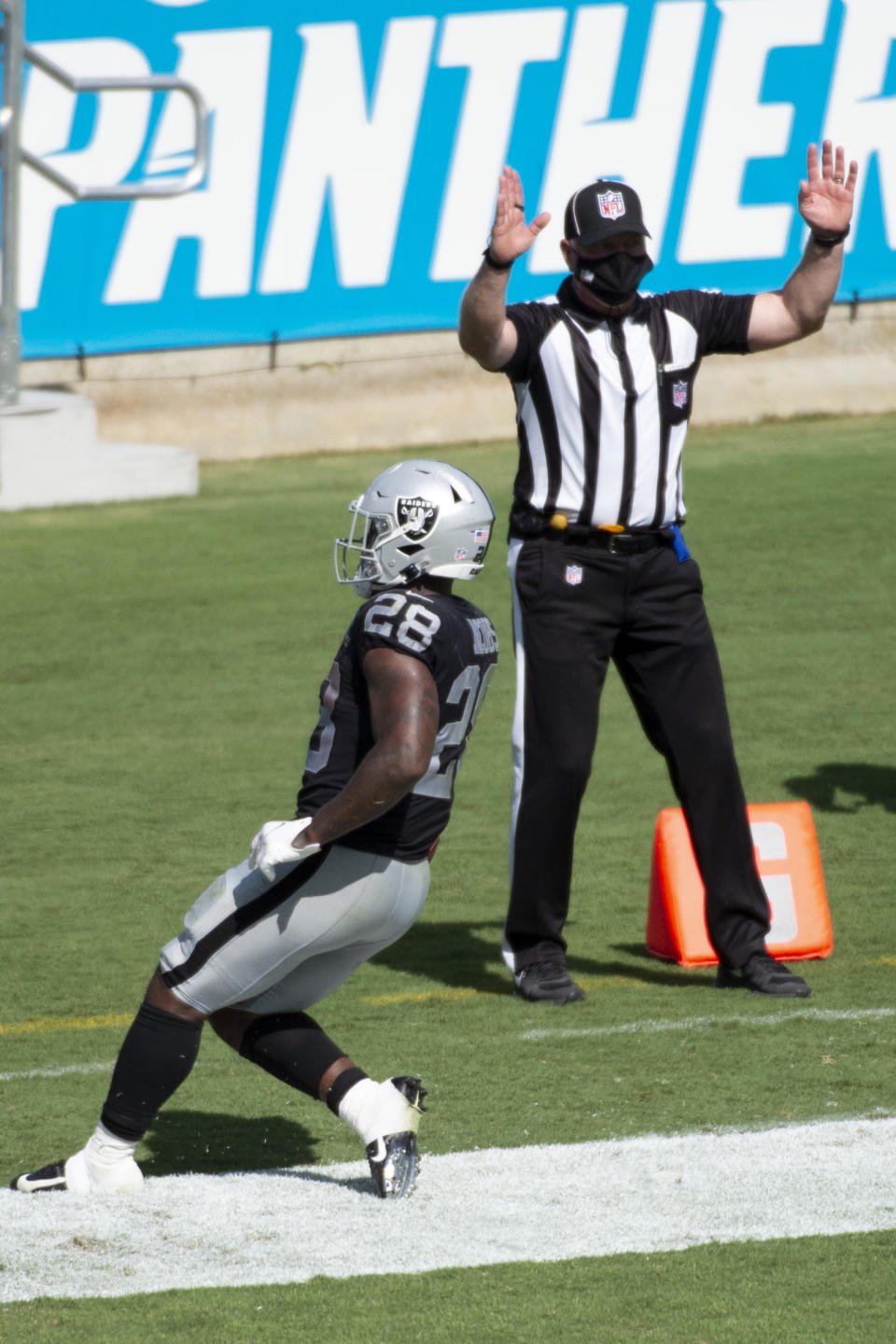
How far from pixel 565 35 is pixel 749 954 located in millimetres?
10376

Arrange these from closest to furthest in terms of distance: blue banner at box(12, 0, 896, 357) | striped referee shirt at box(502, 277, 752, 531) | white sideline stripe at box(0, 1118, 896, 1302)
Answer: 1. white sideline stripe at box(0, 1118, 896, 1302)
2. striped referee shirt at box(502, 277, 752, 531)
3. blue banner at box(12, 0, 896, 357)

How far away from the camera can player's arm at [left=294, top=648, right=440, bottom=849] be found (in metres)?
3.76

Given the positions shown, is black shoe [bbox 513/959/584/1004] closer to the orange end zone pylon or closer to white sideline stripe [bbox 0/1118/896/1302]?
the orange end zone pylon

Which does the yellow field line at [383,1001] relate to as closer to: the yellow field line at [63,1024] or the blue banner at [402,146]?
the yellow field line at [63,1024]

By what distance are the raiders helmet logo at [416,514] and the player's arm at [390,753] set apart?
0.30 metres

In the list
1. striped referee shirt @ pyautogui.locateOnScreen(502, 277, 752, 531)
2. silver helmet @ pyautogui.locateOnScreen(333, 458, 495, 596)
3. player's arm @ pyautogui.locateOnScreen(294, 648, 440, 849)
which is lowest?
player's arm @ pyautogui.locateOnScreen(294, 648, 440, 849)

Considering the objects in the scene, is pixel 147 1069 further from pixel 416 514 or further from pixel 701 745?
pixel 701 745

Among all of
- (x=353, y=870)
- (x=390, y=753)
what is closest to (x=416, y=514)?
(x=390, y=753)

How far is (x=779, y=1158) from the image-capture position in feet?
13.8

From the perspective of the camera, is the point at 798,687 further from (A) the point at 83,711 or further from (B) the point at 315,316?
(B) the point at 315,316

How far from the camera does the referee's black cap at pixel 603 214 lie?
525 centimetres

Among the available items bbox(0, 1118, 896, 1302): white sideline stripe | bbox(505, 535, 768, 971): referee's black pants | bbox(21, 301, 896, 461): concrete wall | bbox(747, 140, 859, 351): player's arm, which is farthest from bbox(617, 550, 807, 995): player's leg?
bbox(21, 301, 896, 461): concrete wall

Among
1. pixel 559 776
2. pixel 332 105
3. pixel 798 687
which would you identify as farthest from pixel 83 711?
pixel 332 105

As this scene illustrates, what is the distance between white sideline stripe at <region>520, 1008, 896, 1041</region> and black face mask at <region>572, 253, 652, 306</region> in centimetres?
187
